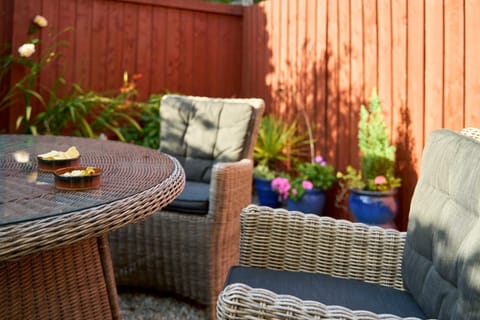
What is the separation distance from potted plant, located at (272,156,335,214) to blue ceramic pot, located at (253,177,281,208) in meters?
0.21

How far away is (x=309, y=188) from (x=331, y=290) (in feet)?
7.28

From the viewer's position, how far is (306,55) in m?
4.10

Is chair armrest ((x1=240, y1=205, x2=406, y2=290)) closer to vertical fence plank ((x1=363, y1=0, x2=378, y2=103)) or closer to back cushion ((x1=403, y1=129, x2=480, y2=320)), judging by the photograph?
back cushion ((x1=403, y1=129, x2=480, y2=320))

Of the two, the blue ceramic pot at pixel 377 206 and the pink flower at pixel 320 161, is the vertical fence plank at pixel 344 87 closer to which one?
the pink flower at pixel 320 161

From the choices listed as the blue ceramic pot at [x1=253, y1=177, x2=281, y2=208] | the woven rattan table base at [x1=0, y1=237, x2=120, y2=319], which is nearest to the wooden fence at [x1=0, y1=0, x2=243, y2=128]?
the blue ceramic pot at [x1=253, y1=177, x2=281, y2=208]

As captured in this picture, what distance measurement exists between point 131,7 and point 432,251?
3982 mm

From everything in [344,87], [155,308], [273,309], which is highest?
[344,87]

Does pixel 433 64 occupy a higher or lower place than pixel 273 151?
higher

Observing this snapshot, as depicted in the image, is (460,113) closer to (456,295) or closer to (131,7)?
(456,295)

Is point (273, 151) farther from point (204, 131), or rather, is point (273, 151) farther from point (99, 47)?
point (99, 47)

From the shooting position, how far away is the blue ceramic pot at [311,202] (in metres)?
3.53

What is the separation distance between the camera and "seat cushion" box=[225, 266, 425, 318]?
47.5 inches

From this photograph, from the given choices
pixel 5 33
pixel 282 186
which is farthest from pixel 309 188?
pixel 5 33

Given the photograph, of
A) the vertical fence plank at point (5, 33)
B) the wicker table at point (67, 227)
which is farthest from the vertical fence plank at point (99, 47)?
the wicker table at point (67, 227)
